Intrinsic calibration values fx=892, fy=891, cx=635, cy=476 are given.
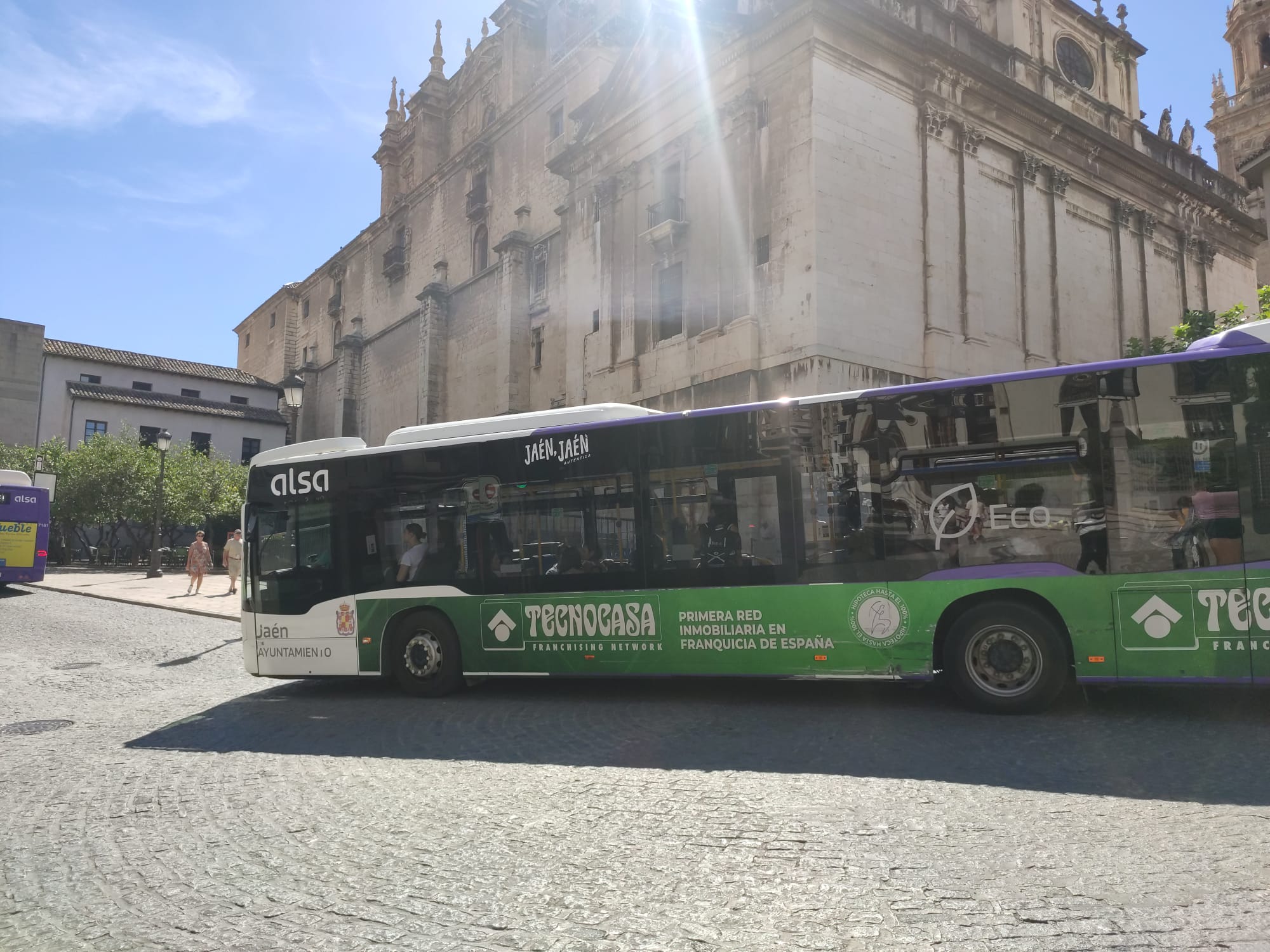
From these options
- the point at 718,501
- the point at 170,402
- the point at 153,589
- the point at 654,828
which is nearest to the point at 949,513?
the point at 718,501

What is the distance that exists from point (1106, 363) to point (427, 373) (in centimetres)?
3953

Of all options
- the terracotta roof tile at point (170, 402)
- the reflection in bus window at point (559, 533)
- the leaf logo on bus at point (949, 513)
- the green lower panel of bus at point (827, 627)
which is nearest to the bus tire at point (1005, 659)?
the green lower panel of bus at point (827, 627)

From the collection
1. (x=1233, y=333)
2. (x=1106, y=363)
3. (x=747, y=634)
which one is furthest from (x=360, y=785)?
(x=1233, y=333)

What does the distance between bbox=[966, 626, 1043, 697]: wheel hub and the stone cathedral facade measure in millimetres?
14215

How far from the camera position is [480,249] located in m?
43.6

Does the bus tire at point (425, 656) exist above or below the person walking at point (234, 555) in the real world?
below

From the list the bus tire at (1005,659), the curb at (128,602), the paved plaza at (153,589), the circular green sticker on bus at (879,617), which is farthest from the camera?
the paved plaza at (153,589)

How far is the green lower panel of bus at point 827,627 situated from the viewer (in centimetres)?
677

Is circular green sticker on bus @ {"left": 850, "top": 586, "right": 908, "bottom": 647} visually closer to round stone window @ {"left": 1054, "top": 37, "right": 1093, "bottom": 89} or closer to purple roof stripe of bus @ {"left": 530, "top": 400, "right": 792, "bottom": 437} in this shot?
purple roof stripe of bus @ {"left": 530, "top": 400, "right": 792, "bottom": 437}

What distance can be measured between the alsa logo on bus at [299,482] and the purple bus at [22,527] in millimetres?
17015

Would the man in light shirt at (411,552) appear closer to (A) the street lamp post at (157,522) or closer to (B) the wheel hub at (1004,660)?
(B) the wheel hub at (1004,660)

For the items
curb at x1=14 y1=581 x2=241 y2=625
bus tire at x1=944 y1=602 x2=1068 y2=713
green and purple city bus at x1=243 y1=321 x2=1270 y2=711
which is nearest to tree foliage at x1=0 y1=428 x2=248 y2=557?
curb at x1=14 y1=581 x2=241 y2=625

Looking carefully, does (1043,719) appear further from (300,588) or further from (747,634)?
(300,588)

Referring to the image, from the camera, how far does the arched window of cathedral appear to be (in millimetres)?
Result: 43219
